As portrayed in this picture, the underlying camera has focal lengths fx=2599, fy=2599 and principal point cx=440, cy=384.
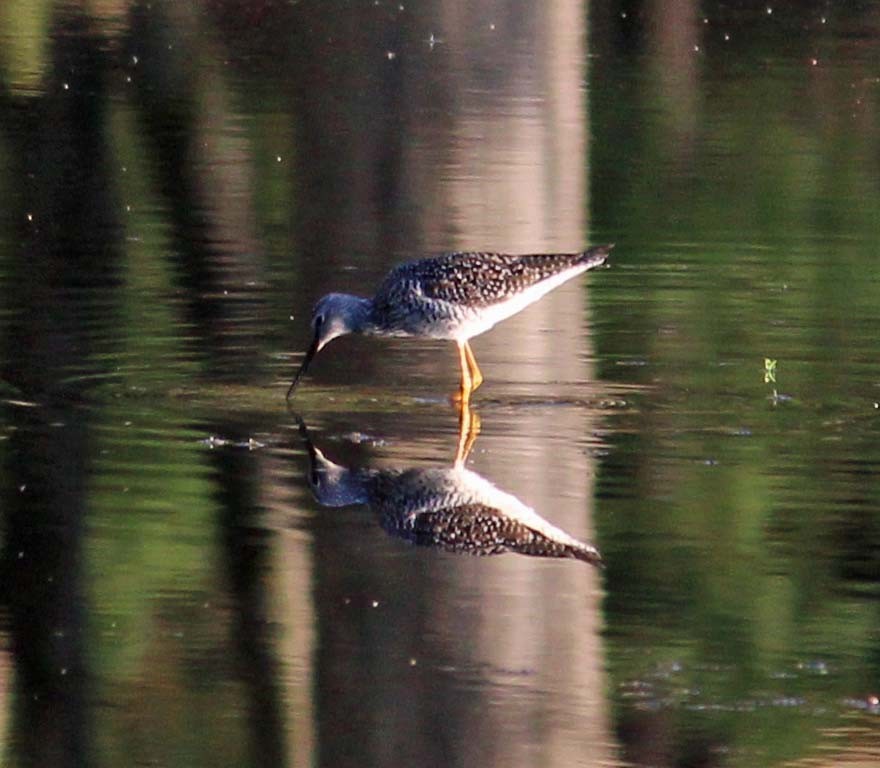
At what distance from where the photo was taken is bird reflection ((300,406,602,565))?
897cm

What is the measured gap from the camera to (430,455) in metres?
10.4

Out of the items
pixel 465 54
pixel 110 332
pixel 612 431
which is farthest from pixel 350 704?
pixel 465 54

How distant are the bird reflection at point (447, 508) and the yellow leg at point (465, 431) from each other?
0.02 metres

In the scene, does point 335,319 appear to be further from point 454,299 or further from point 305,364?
point 454,299

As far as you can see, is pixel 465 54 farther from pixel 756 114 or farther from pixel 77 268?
pixel 77 268

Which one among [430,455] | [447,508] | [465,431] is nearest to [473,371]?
[465,431]

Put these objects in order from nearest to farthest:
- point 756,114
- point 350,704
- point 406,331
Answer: point 350,704, point 406,331, point 756,114

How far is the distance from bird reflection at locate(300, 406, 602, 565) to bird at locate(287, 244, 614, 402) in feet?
5.64

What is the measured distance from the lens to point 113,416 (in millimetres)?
11164

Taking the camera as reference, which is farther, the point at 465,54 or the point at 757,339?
the point at 465,54

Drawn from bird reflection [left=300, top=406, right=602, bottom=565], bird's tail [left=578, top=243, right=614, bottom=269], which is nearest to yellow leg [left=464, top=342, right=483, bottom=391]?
bird's tail [left=578, top=243, right=614, bottom=269]

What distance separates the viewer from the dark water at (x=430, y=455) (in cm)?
741

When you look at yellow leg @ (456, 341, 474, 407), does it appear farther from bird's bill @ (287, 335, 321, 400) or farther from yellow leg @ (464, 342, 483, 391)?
bird's bill @ (287, 335, 321, 400)

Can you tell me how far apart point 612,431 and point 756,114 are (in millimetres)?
14885
